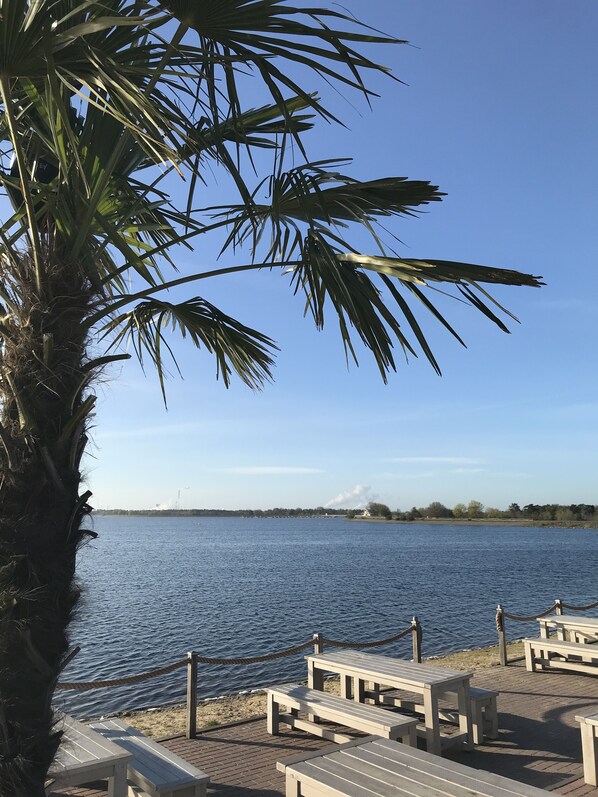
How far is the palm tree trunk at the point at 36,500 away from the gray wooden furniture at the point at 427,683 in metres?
4.52

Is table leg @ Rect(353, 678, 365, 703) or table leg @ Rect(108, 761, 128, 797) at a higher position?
table leg @ Rect(108, 761, 128, 797)

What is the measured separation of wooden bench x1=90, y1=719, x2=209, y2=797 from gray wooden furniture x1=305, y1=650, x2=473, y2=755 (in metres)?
2.57

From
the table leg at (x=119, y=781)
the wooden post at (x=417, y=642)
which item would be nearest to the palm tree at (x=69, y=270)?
the table leg at (x=119, y=781)

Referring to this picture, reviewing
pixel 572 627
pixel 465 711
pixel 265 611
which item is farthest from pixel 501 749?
pixel 265 611

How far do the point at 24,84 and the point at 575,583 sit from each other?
4058cm

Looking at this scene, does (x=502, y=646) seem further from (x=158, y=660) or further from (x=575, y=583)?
(x=575, y=583)

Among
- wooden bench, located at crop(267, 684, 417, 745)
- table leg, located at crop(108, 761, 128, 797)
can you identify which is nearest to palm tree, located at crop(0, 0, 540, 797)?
table leg, located at crop(108, 761, 128, 797)

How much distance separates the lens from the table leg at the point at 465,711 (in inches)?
262

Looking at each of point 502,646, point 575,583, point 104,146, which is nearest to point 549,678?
point 502,646

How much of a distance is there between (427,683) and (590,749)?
1575mm

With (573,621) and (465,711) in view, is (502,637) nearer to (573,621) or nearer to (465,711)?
(573,621)

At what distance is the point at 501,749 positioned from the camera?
6.69 metres

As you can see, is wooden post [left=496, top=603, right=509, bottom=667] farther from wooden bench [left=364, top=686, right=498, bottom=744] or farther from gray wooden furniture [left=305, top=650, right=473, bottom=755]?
wooden bench [left=364, top=686, right=498, bottom=744]

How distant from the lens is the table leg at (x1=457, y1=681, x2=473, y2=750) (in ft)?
21.8
